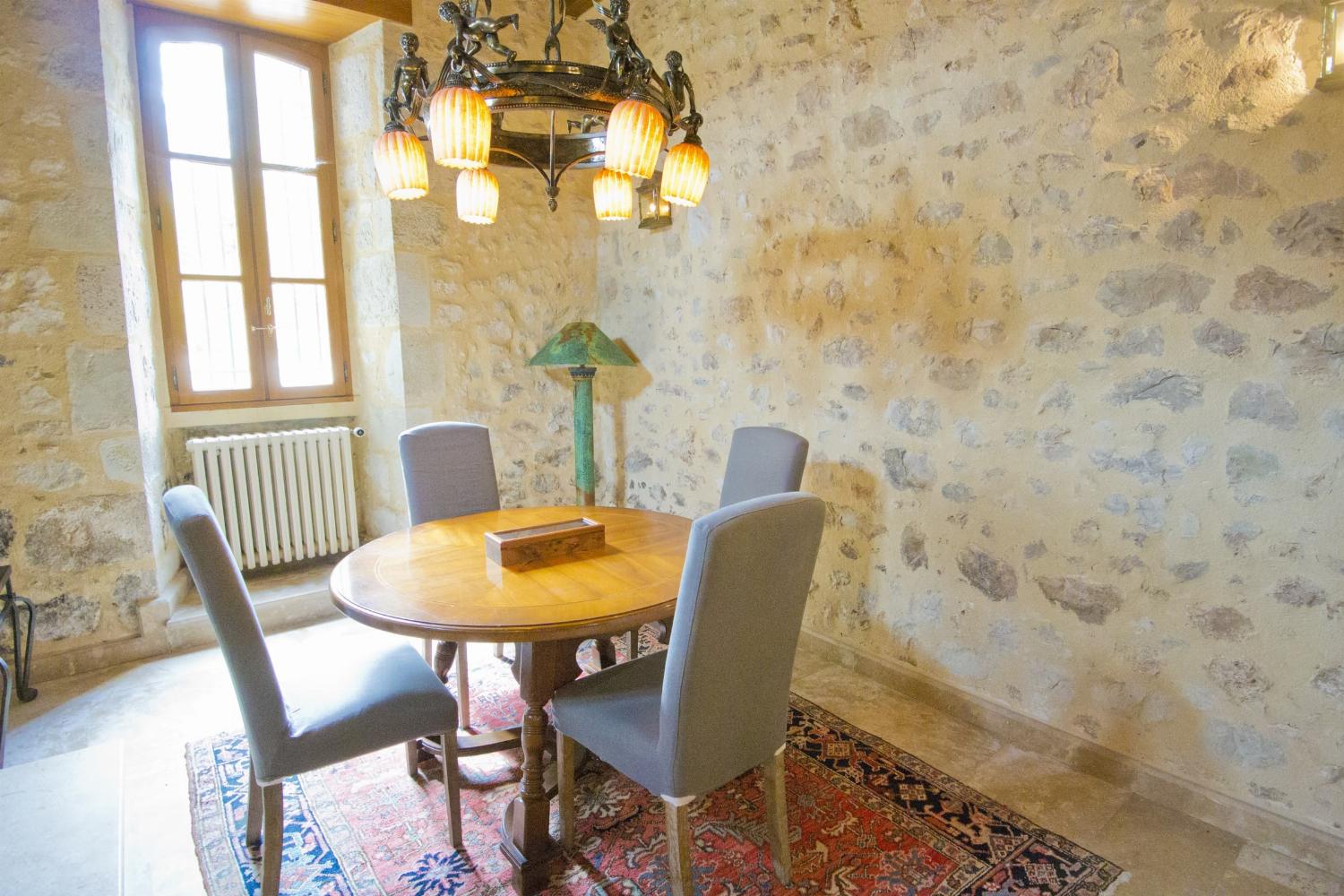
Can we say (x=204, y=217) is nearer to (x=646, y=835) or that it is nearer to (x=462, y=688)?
(x=462, y=688)

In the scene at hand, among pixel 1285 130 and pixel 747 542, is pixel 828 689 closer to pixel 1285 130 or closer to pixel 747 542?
pixel 747 542

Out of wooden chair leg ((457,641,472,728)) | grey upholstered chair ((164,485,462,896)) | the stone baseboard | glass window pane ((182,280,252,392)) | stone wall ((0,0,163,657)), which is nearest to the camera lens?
grey upholstered chair ((164,485,462,896))

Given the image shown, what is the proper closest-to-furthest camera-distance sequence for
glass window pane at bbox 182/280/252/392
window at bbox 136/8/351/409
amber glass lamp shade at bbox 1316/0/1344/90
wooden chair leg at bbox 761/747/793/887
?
amber glass lamp shade at bbox 1316/0/1344/90 < wooden chair leg at bbox 761/747/793/887 < window at bbox 136/8/351/409 < glass window pane at bbox 182/280/252/392

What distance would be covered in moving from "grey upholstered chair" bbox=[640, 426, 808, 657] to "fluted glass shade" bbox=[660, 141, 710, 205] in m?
0.95

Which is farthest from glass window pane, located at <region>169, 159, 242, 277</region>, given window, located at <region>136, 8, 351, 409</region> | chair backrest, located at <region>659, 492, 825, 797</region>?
chair backrest, located at <region>659, 492, 825, 797</region>

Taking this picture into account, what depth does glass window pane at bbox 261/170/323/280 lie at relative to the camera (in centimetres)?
353

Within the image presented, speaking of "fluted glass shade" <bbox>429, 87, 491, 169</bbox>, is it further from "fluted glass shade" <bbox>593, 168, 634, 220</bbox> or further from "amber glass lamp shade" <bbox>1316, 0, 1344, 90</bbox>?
"amber glass lamp shade" <bbox>1316, 0, 1344, 90</bbox>

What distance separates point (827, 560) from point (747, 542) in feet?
5.58

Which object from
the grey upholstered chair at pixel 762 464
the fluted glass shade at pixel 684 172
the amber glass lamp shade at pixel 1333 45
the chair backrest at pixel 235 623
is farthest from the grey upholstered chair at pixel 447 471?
the amber glass lamp shade at pixel 1333 45

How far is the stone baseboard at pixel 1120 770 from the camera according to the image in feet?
5.97

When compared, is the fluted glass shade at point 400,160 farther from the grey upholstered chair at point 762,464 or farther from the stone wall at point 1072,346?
the stone wall at point 1072,346

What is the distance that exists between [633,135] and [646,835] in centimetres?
179

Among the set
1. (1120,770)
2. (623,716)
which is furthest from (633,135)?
(1120,770)

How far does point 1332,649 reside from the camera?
5.73ft
